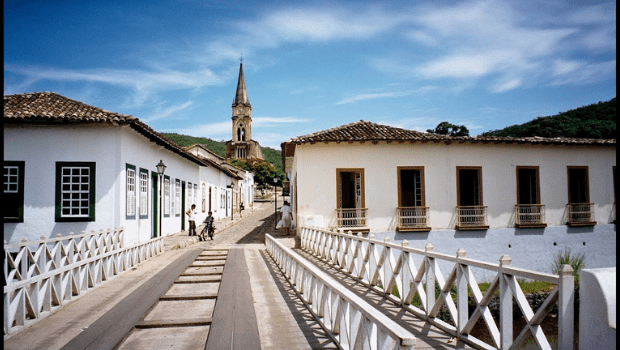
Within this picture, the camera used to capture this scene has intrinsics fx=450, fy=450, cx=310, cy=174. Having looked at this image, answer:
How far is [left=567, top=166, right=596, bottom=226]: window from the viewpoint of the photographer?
60.7 ft

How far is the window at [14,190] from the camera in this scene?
12.0 meters

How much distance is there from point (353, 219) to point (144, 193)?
7.33 m

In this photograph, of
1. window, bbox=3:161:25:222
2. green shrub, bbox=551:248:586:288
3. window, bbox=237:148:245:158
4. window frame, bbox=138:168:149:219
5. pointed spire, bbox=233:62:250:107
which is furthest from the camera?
window, bbox=237:148:245:158

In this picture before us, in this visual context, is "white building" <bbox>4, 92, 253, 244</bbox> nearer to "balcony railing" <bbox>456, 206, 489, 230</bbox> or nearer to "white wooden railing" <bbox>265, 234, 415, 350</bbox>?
"white wooden railing" <bbox>265, 234, 415, 350</bbox>

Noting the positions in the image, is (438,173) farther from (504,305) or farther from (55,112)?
(504,305)

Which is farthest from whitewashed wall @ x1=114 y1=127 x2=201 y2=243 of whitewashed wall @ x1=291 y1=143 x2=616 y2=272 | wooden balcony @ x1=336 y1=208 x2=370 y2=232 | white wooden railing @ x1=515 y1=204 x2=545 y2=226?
white wooden railing @ x1=515 y1=204 x2=545 y2=226

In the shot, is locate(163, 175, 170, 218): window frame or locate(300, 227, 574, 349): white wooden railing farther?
locate(163, 175, 170, 218): window frame

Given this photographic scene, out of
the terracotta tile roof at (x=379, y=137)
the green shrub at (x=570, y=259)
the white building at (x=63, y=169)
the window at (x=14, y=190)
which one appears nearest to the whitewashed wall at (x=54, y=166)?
the white building at (x=63, y=169)

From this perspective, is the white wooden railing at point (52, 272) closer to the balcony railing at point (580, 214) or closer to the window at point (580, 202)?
the balcony railing at point (580, 214)

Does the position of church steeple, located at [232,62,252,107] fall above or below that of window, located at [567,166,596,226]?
above

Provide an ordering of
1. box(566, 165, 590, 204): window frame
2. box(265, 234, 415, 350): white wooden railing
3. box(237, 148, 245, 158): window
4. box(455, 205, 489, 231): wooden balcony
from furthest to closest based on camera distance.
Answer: box(237, 148, 245, 158): window, box(566, 165, 590, 204): window frame, box(455, 205, 489, 231): wooden balcony, box(265, 234, 415, 350): white wooden railing

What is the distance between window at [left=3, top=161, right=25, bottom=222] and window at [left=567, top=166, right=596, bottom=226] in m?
19.4

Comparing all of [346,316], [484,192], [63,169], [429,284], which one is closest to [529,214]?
[484,192]

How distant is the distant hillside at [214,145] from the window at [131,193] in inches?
3636
